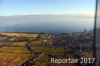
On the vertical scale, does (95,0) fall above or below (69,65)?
above

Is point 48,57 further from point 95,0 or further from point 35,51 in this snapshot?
point 95,0

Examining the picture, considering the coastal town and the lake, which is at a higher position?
the lake

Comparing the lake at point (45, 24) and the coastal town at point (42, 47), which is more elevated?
the lake at point (45, 24)

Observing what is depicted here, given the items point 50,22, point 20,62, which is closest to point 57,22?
point 50,22

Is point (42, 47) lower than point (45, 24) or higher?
lower

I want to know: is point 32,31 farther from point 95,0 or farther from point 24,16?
point 95,0

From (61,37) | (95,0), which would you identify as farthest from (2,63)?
(95,0)
